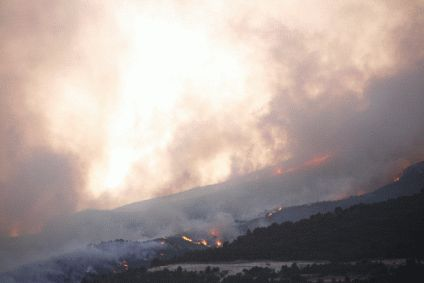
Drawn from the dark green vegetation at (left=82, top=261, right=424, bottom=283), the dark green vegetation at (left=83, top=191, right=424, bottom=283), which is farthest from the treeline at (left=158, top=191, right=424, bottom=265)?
the dark green vegetation at (left=82, top=261, right=424, bottom=283)

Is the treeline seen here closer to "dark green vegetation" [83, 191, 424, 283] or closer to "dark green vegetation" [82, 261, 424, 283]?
"dark green vegetation" [83, 191, 424, 283]

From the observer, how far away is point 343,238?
110m

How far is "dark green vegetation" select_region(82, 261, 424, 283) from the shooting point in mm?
79125

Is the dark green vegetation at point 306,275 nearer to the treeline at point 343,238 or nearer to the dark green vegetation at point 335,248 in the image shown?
the dark green vegetation at point 335,248

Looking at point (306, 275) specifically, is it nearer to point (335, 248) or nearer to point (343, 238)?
point (335, 248)

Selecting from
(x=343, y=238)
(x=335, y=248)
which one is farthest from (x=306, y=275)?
(x=343, y=238)

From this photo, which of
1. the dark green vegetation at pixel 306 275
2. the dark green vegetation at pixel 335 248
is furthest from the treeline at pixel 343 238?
the dark green vegetation at pixel 306 275

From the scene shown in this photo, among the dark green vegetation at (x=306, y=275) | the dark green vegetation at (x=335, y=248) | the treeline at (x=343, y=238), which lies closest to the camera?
the dark green vegetation at (x=306, y=275)

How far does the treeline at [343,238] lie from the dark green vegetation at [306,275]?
7.71m

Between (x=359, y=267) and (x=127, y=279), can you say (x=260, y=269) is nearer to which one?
(x=359, y=267)

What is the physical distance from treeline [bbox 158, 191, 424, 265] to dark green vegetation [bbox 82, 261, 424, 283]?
771 centimetres

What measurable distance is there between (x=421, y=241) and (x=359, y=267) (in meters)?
14.4

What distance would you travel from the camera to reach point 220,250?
132000 millimetres

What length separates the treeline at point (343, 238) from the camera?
97.2 metres
